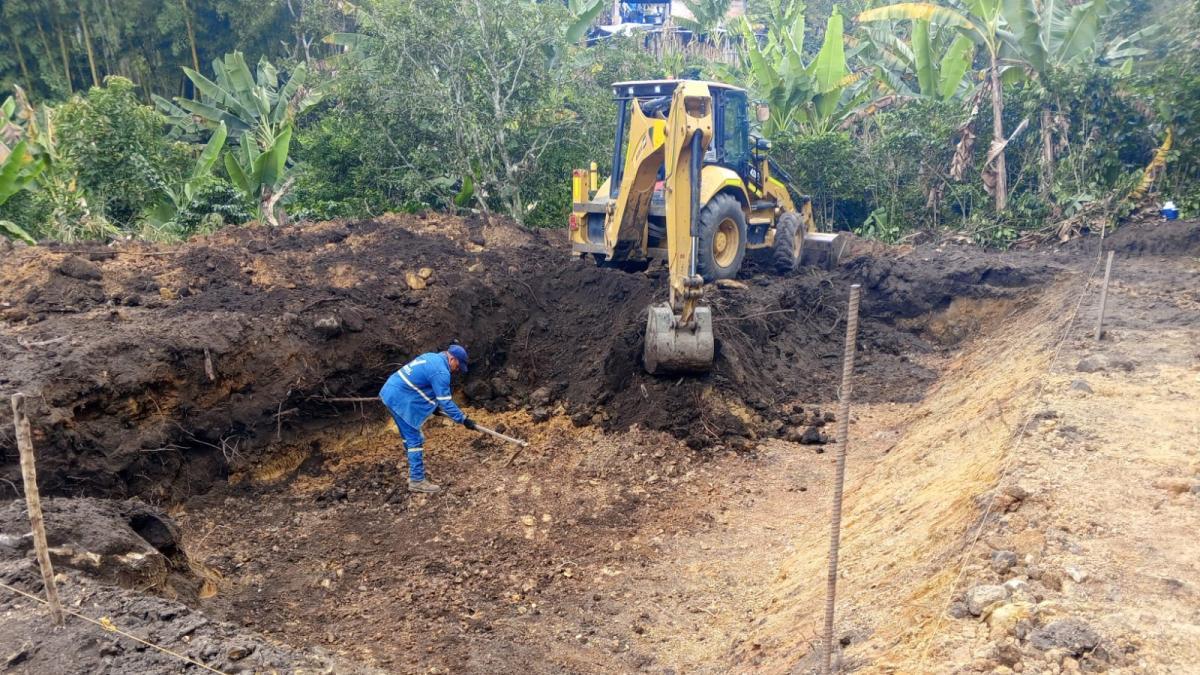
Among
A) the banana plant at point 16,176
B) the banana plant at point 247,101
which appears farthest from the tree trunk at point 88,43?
the banana plant at point 16,176

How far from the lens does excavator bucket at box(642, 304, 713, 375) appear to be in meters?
8.55

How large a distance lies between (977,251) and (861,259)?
2.38 meters

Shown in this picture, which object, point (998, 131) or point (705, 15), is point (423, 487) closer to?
point (998, 131)

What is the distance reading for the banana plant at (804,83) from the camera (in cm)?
1673

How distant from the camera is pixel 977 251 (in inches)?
573

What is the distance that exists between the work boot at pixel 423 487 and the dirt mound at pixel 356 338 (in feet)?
4.55

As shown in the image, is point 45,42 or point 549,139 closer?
point 549,139

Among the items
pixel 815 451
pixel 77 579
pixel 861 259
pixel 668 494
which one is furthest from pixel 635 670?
pixel 861 259

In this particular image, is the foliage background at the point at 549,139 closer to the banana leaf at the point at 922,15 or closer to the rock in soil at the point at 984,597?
the banana leaf at the point at 922,15

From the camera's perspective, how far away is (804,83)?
1698 cm

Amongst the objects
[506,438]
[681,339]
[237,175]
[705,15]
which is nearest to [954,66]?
[705,15]

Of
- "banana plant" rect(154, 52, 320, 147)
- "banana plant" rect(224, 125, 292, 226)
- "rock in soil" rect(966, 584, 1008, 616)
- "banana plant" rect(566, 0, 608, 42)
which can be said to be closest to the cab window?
"banana plant" rect(566, 0, 608, 42)

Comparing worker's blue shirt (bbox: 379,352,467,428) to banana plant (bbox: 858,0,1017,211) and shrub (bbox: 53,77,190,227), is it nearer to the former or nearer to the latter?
shrub (bbox: 53,77,190,227)

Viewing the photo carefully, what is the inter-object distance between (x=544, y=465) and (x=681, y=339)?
1.89 meters
